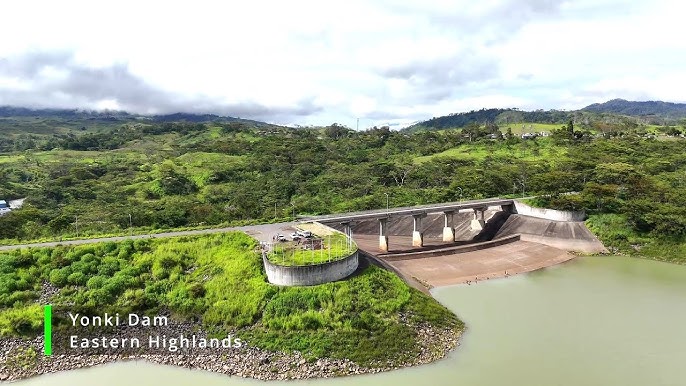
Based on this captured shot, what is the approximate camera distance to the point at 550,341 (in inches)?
1275

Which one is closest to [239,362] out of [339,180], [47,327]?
[47,327]

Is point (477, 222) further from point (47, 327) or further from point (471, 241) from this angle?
point (47, 327)

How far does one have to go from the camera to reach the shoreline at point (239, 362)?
27.7 meters

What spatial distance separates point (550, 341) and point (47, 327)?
33885 millimetres

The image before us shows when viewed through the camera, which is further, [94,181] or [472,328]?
[94,181]

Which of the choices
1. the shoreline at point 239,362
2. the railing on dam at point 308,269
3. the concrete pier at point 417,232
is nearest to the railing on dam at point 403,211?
the concrete pier at point 417,232

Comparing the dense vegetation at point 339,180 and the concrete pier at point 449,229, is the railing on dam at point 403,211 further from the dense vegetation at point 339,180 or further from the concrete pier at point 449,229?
the dense vegetation at point 339,180

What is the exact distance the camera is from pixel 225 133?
16988 cm

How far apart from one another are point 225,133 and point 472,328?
5844 inches

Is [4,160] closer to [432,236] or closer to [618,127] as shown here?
[432,236]

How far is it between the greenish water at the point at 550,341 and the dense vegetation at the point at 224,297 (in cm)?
308

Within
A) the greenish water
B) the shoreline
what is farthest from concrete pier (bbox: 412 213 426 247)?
the shoreline

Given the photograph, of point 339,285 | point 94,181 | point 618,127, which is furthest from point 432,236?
point 618,127

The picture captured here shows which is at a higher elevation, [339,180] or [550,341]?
[339,180]
